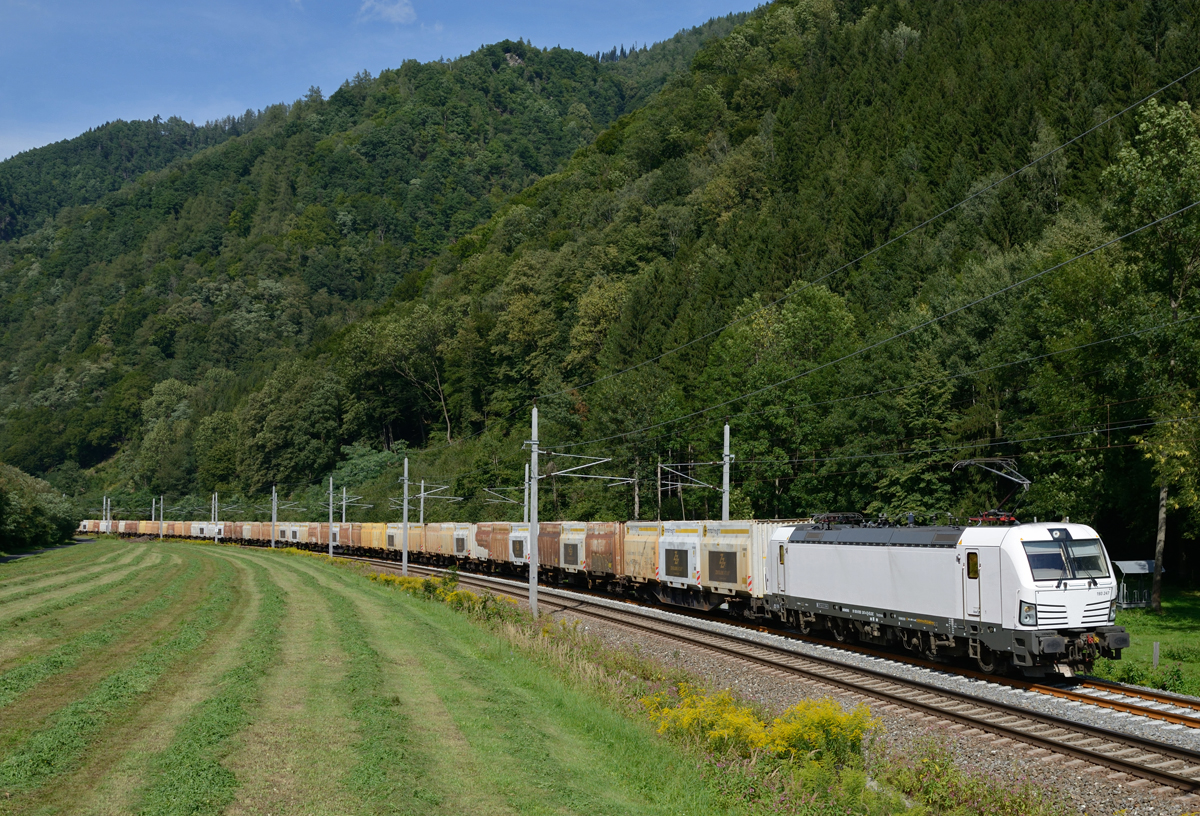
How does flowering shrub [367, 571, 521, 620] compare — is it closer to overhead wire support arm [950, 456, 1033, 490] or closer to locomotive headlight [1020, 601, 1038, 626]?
overhead wire support arm [950, 456, 1033, 490]

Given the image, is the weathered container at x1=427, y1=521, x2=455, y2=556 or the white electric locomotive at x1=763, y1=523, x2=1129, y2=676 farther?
the weathered container at x1=427, y1=521, x2=455, y2=556

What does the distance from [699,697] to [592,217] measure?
130 meters

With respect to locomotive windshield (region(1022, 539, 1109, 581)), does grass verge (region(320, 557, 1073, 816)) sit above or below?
below

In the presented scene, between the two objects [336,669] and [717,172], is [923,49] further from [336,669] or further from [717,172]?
[336,669]

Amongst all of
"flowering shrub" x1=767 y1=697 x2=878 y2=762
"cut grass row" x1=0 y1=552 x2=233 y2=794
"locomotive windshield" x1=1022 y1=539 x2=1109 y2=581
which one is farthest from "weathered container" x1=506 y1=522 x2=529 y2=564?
"flowering shrub" x1=767 y1=697 x2=878 y2=762

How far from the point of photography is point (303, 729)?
14133mm

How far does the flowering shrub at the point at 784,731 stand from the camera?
14.6 meters

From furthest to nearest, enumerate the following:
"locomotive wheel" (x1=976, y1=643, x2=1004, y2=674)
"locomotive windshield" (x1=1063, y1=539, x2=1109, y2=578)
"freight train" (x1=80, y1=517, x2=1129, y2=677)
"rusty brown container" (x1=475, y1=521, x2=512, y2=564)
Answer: "rusty brown container" (x1=475, y1=521, x2=512, y2=564) → "locomotive wheel" (x1=976, y1=643, x2=1004, y2=674) → "locomotive windshield" (x1=1063, y1=539, x2=1109, y2=578) → "freight train" (x1=80, y1=517, x2=1129, y2=677)

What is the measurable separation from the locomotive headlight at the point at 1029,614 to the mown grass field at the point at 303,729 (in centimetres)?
976

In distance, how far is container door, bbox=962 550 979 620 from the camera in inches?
877

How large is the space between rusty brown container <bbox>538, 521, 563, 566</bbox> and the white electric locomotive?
26.5 metres

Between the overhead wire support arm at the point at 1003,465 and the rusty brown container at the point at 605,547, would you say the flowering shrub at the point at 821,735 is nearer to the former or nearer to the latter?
the overhead wire support arm at the point at 1003,465

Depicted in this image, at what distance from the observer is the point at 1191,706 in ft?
60.8

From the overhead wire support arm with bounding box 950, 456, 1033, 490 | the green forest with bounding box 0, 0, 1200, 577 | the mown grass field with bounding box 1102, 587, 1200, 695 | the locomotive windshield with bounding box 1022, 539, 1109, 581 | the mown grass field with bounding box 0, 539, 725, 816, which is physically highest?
the green forest with bounding box 0, 0, 1200, 577
